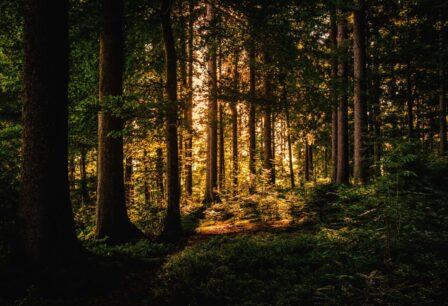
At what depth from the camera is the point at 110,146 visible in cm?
960

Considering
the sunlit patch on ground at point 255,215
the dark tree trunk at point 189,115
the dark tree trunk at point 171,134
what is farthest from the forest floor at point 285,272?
the dark tree trunk at point 189,115

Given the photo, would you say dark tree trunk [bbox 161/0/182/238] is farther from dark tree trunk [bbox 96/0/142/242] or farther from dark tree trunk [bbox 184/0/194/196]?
dark tree trunk [bbox 96/0/142/242]

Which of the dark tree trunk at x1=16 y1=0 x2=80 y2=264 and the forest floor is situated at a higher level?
the dark tree trunk at x1=16 y1=0 x2=80 y2=264

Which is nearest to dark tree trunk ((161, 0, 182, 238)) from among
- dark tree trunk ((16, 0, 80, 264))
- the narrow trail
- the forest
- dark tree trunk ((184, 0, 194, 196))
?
the forest

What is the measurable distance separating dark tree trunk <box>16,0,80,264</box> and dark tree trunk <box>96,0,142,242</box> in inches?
137

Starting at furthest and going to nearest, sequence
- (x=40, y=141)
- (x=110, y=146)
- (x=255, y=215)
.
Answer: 1. (x=255, y=215)
2. (x=110, y=146)
3. (x=40, y=141)

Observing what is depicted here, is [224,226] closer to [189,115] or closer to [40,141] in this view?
[189,115]

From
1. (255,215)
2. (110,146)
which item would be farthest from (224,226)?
(110,146)

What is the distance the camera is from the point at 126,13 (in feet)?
34.9

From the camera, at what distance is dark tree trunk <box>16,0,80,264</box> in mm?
5746

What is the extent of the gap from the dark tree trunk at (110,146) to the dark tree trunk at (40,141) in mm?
3479

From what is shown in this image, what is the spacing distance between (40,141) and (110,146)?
12.6 feet

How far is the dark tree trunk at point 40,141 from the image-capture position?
5.75m

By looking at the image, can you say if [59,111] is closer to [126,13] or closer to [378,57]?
[126,13]
